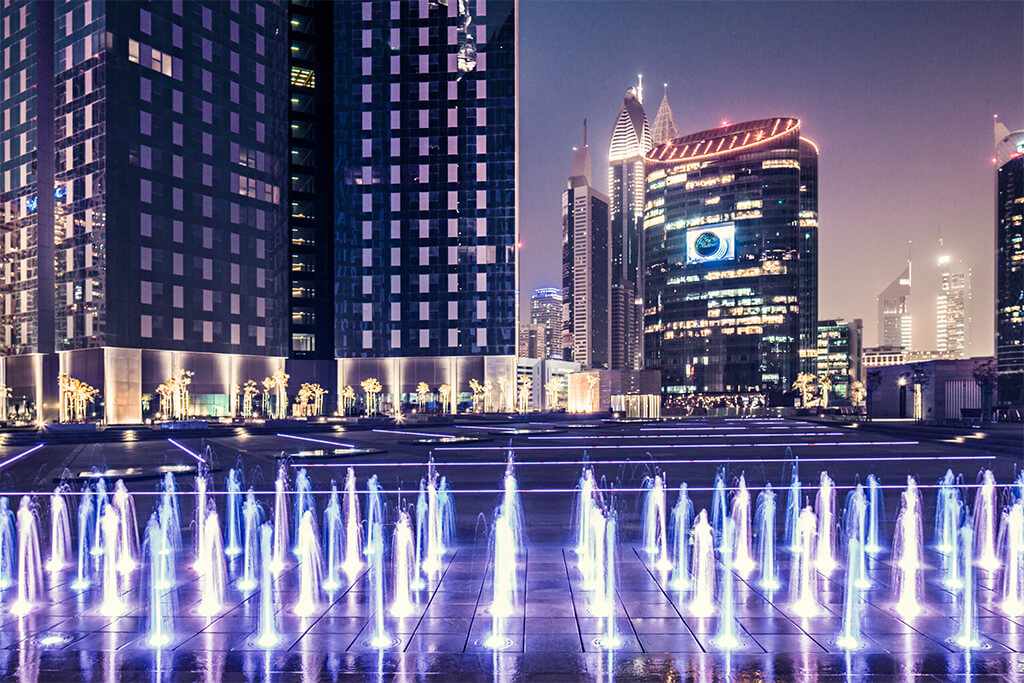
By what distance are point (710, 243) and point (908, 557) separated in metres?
154

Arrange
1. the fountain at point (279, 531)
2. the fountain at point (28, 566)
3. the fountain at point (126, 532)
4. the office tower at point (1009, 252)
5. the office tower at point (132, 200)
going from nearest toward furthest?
the fountain at point (28, 566), the fountain at point (279, 531), the fountain at point (126, 532), the office tower at point (132, 200), the office tower at point (1009, 252)

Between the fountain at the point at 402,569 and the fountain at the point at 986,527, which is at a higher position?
the fountain at the point at 402,569

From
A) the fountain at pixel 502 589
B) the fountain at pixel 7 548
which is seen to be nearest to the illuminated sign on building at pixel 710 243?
the fountain at pixel 502 589

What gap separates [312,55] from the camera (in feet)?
274

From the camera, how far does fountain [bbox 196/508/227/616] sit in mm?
10273

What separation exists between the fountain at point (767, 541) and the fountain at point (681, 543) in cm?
129

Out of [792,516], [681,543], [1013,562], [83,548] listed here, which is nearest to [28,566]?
[83,548]

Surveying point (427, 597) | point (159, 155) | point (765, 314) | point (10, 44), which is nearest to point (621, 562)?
point (427, 597)

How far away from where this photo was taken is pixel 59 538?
1411 centimetres

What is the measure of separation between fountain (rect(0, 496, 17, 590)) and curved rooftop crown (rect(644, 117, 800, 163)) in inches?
6418

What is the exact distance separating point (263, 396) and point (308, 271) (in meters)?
16.7

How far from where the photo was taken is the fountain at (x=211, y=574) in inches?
404

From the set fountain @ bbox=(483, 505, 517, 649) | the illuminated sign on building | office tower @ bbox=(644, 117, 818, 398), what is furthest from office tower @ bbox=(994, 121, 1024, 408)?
fountain @ bbox=(483, 505, 517, 649)

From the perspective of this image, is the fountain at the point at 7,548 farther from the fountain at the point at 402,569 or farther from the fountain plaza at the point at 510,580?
the fountain at the point at 402,569
